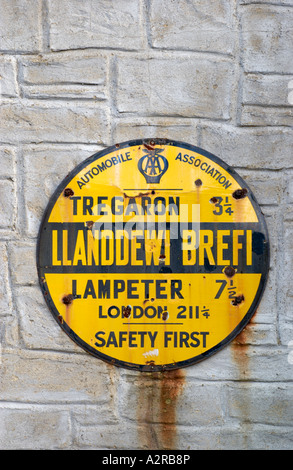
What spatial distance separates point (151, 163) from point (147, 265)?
0.31 metres

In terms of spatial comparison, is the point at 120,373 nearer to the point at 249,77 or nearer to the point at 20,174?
the point at 20,174

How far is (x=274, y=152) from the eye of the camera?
127 cm

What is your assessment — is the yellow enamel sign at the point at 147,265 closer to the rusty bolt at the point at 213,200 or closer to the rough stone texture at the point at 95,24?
the rusty bolt at the point at 213,200

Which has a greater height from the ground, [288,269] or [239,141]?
[239,141]

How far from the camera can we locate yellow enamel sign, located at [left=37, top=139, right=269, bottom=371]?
1246mm

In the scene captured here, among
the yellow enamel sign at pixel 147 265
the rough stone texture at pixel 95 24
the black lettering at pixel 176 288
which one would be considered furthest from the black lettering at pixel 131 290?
the rough stone texture at pixel 95 24

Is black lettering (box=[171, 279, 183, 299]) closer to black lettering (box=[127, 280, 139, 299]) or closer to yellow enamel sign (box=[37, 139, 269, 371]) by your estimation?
yellow enamel sign (box=[37, 139, 269, 371])

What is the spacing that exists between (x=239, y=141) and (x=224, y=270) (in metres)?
0.40

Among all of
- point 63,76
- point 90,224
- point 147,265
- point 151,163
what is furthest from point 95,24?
point 147,265

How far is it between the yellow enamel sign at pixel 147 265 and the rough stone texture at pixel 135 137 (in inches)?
1.7

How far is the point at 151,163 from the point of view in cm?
127

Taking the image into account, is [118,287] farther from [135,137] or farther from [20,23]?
[20,23]

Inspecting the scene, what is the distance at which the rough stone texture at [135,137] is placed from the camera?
125cm

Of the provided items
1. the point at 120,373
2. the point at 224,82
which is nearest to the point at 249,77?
the point at 224,82
